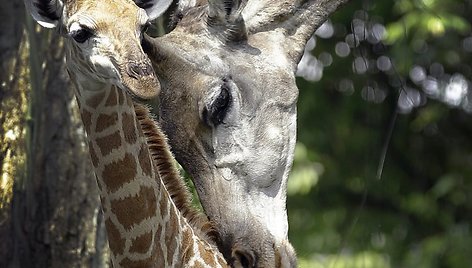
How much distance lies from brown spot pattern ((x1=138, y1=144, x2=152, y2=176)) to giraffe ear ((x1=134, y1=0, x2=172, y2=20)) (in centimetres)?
39

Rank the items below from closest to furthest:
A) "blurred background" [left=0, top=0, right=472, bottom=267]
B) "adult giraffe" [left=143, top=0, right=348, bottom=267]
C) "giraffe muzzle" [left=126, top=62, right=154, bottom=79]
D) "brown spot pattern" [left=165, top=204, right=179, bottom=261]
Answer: "giraffe muzzle" [left=126, top=62, right=154, bottom=79] → "brown spot pattern" [left=165, top=204, right=179, bottom=261] → "adult giraffe" [left=143, top=0, right=348, bottom=267] → "blurred background" [left=0, top=0, right=472, bottom=267]

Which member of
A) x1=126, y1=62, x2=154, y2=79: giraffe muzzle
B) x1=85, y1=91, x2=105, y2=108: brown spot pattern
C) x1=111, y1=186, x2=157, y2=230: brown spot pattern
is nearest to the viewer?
x1=126, y1=62, x2=154, y2=79: giraffe muzzle

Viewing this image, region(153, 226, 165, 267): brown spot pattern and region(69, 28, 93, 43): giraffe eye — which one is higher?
region(69, 28, 93, 43): giraffe eye

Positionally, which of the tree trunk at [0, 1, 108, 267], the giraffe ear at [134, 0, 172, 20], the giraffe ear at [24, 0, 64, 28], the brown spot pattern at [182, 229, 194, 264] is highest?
the giraffe ear at [24, 0, 64, 28]

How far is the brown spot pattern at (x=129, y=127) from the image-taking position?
139 inches

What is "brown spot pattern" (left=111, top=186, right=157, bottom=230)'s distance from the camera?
354 cm

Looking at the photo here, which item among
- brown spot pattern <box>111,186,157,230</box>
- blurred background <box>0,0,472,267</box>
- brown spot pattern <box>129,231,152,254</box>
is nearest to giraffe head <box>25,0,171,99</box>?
brown spot pattern <box>111,186,157,230</box>

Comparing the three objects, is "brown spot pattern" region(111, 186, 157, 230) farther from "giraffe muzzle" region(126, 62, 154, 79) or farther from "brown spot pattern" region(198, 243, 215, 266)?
"giraffe muzzle" region(126, 62, 154, 79)

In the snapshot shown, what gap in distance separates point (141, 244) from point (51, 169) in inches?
54.5

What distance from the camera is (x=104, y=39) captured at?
3.15m

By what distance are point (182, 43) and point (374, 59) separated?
3.58 m

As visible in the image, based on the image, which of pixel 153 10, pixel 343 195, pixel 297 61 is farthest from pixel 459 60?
pixel 153 10

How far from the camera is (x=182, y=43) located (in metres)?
4.25

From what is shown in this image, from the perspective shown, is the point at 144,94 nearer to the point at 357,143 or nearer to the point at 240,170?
the point at 240,170
